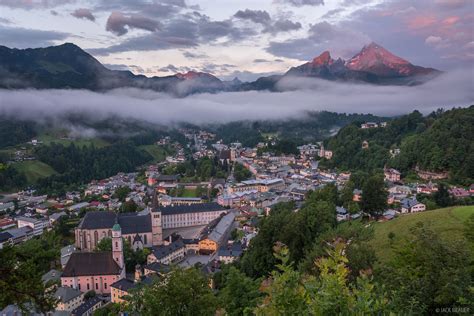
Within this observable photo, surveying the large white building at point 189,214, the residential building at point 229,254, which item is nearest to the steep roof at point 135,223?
the large white building at point 189,214

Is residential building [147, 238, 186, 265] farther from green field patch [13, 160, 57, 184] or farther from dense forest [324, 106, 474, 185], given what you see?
green field patch [13, 160, 57, 184]

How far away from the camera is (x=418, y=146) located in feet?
198

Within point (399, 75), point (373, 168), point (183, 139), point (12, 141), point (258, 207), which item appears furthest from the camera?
point (183, 139)

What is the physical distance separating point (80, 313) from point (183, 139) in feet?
440

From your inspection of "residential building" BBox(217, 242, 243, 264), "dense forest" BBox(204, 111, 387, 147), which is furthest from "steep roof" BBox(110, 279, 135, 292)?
"dense forest" BBox(204, 111, 387, 147)

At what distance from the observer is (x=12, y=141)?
384 ft

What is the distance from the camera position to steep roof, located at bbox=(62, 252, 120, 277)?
32.3 meters

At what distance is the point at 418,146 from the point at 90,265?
51.6 meters

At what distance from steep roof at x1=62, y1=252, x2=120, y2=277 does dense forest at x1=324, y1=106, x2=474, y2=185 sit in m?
44.5

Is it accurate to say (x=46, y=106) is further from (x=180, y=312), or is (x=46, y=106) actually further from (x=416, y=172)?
(x=180, y=312)

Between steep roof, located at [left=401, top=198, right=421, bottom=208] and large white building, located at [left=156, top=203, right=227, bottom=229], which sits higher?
steep roof, located at [left=401, top=198, right=421, bottom=208]

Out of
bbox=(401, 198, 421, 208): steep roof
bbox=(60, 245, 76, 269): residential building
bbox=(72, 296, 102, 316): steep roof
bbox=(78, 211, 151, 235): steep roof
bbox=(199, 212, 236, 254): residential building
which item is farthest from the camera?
bbox=(78, 211, 151, 235): steep roof

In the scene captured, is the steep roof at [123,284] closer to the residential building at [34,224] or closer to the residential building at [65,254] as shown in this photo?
the residential building at [65,254]

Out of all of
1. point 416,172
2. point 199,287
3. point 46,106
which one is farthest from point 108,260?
point 46,106
